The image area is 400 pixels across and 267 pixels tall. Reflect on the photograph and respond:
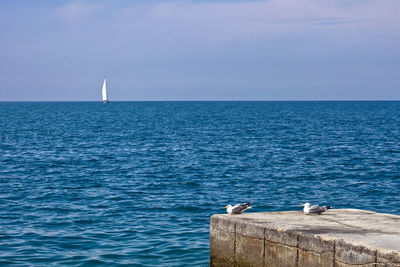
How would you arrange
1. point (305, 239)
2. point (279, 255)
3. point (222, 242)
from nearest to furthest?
point (305, 239) → point (279, 255) → point (222, 242)

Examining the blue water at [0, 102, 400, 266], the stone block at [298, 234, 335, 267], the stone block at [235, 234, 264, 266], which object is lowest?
the blue water at [0, 102, 400, 266]

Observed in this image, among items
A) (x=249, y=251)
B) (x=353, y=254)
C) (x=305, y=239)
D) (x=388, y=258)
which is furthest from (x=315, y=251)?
(x=249, y=251)

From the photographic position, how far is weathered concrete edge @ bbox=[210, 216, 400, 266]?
8.02 m

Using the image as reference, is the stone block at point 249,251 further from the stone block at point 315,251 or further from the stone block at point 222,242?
the stone block at point 315,251

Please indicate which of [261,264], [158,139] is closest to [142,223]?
[261,264]

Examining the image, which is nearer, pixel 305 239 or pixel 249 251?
pixel 305 239

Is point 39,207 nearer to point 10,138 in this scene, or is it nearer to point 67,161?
point 67,161

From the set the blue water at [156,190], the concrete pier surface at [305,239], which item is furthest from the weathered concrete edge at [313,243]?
the blue water at [156,190]

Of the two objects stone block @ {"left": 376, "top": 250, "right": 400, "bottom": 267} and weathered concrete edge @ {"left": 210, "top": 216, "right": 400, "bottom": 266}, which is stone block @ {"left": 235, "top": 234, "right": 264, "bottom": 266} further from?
stone block @ {"left": 376, "top": 250, "right": 400, "bottom": 267}

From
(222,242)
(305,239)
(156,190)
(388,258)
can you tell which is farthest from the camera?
(156,190)

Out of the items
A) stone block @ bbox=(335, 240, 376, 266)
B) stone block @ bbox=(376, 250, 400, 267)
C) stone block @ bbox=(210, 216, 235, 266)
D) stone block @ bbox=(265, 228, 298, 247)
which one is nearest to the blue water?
stone block @ bbox=(210, 216, 235, 266)

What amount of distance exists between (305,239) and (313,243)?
191mm

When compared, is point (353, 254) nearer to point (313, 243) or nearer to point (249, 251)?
point (313, 243)

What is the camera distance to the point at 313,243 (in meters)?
8.96
